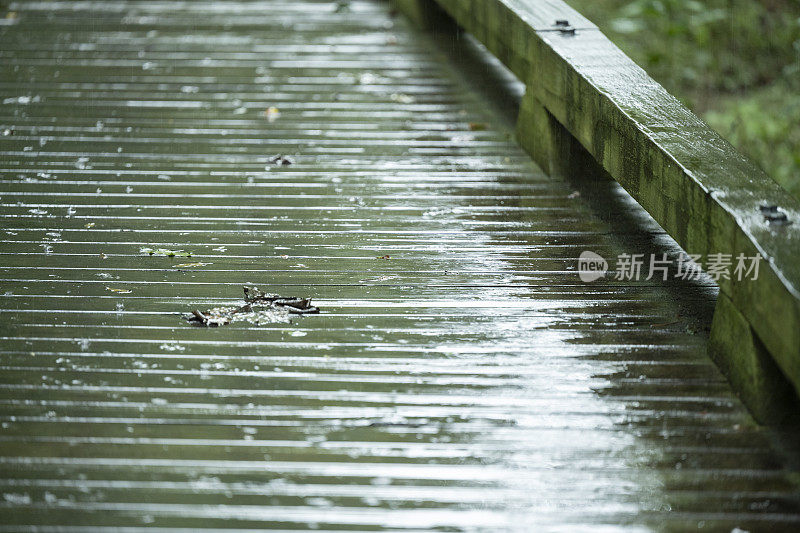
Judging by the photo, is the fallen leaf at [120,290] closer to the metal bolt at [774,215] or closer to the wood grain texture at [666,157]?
the wood grain texture at [666,157]

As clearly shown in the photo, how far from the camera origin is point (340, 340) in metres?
2.81

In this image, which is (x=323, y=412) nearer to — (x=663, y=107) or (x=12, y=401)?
(x=12, y=401)

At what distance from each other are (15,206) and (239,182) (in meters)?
0.87

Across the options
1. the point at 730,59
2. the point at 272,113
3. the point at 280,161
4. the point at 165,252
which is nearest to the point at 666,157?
the point at 165,252

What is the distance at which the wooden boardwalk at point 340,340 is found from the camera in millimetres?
2182

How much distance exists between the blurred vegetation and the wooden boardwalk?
14.1 ft

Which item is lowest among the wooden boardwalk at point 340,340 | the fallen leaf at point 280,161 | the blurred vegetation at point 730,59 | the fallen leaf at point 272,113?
the blurred vegetation at point 730,59

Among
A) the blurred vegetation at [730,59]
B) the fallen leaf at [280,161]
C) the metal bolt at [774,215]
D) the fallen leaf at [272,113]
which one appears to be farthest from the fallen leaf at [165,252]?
the blurred vegetation at [730,59]

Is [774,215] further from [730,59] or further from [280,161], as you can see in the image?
[730,59]

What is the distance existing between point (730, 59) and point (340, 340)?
856 cm

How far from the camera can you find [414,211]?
3.74 m

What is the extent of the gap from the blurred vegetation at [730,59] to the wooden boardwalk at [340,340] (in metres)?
4.29

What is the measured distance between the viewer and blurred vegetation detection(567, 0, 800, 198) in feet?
27.0

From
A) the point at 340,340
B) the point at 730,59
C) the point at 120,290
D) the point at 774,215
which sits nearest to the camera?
the point at 774,215
